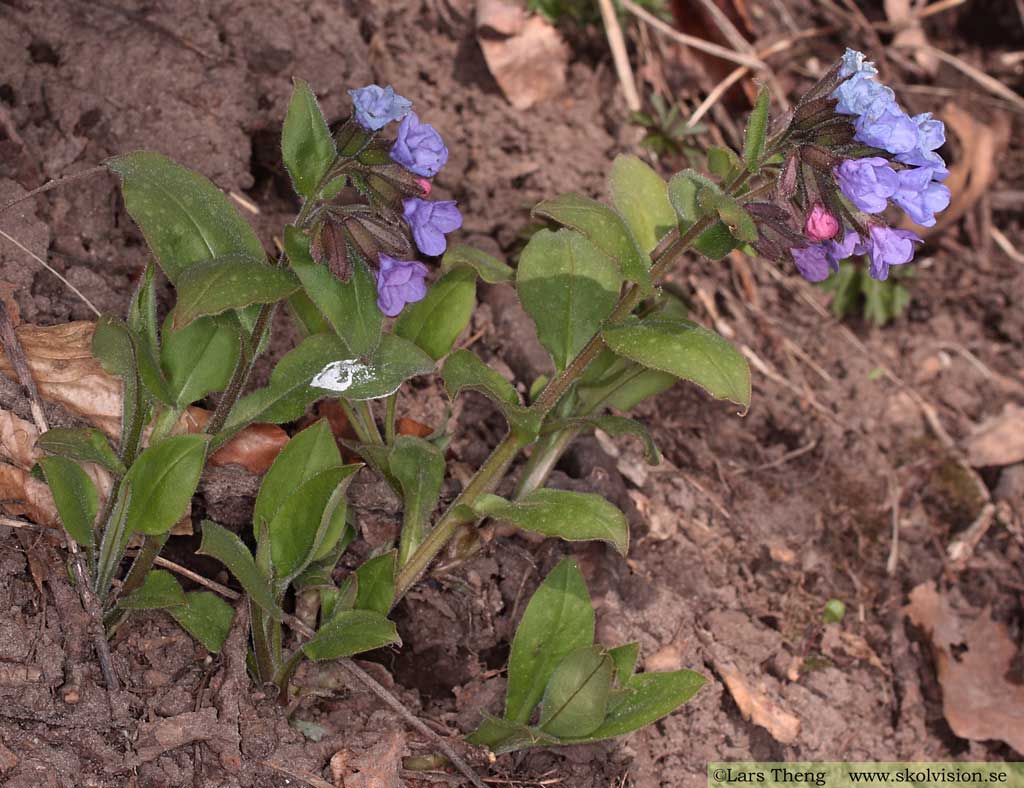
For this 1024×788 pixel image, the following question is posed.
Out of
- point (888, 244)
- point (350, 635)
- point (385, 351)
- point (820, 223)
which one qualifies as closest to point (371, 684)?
point (350, 635)

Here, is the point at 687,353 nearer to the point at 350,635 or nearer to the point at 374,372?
the point at 374,372

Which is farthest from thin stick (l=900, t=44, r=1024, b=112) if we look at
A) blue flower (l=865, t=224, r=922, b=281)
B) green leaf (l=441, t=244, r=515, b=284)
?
green leaf (l=441, t=244, r=515, b=284)

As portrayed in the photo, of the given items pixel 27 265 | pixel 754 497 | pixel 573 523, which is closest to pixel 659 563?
pixel 754 497

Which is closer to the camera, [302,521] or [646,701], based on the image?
[302,521]

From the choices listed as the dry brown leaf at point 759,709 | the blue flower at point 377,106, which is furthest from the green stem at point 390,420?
the dry brown leaf at point 759,709

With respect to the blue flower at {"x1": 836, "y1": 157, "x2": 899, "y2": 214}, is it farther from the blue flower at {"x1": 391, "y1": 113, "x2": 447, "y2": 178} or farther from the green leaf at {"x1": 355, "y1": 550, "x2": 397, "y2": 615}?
the green leaf at {"x1": 355, "y1": 550, "x2": 397, "y2": 615}

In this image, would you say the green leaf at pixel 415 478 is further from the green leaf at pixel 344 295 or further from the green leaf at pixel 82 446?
the green leaf at pixel 82 446

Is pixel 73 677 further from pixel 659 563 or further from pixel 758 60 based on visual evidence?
pixel 758 60
